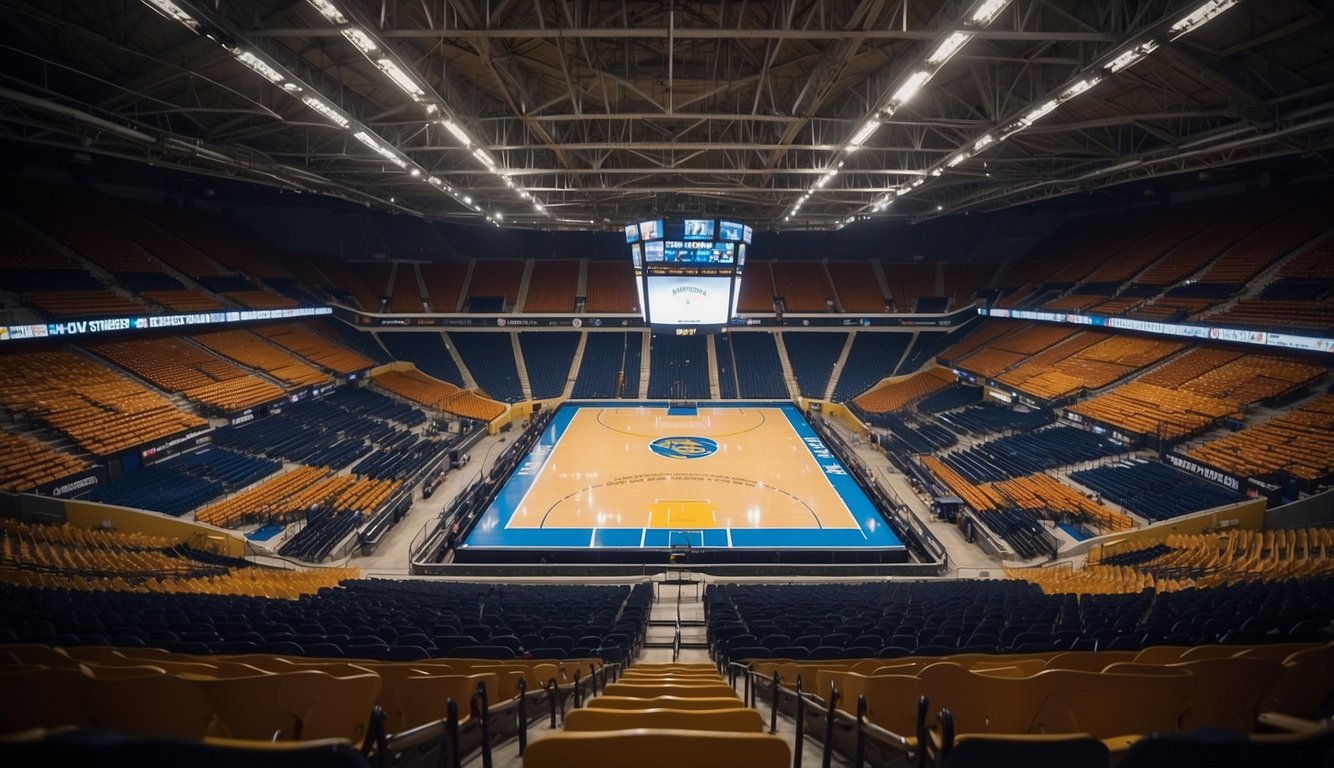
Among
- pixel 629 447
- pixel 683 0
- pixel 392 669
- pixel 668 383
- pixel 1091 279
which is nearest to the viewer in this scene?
pixel 392 669

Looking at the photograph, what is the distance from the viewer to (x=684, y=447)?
25.6m

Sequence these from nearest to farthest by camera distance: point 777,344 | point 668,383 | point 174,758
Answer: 1. point 174,758
2. point 668,383
3. point 777,344

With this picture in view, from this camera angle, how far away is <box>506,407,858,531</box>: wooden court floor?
18219mm

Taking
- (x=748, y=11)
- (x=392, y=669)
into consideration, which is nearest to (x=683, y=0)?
(x=748, y=11)

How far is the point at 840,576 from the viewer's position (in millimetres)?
14852

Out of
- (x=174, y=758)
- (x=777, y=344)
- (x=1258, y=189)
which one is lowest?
(x=174, y=758)

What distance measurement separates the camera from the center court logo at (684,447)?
80.5 ft

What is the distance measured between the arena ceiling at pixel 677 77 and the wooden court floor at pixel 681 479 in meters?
10.9

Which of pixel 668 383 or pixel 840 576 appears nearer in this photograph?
pixel 840 576

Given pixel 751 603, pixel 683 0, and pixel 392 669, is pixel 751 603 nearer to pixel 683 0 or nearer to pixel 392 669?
pixel 392 669

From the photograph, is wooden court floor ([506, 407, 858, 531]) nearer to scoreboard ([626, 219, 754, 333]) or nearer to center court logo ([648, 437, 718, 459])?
center court logo ([648, 437, 718, 459])

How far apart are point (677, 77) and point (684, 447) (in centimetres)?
1522

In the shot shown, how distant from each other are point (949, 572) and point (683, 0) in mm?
14725

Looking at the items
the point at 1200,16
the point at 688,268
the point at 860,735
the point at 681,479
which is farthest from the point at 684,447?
the point at 860,735
